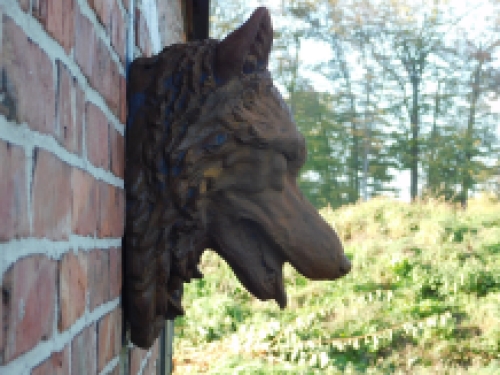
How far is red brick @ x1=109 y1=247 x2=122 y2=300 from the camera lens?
989mm

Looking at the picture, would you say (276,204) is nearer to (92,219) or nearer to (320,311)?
(92,219)

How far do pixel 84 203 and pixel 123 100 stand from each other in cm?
39

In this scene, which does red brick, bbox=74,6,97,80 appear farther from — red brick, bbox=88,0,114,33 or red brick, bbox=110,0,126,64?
red brick, bbox=110,0,126,64

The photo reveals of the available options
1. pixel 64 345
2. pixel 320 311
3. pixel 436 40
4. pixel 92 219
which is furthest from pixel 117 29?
pixel 436 40

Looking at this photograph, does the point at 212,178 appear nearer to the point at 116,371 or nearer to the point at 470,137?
the point at 116,371

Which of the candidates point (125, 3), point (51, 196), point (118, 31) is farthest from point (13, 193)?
point (125, 3)

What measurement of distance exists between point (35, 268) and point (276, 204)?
763mm

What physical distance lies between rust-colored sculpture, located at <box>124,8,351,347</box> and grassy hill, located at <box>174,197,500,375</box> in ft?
12.4

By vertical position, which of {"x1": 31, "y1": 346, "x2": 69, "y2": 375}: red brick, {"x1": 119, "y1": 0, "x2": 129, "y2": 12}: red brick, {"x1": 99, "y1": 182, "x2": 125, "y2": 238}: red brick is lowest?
{"x1": 31, "y1": 346, "x2": 69, "y2": 375}: red brick


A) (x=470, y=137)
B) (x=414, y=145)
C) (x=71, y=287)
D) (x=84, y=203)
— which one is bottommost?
(x=71, y=287)

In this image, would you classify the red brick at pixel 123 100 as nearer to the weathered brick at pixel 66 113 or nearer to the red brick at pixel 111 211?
the red brick at pixel 111 211

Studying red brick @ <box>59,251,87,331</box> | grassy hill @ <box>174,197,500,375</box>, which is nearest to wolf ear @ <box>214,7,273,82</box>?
red brick @ <box>59,251,87,331</box>

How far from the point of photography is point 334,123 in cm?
Result: 1911

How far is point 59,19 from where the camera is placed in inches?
25.1
